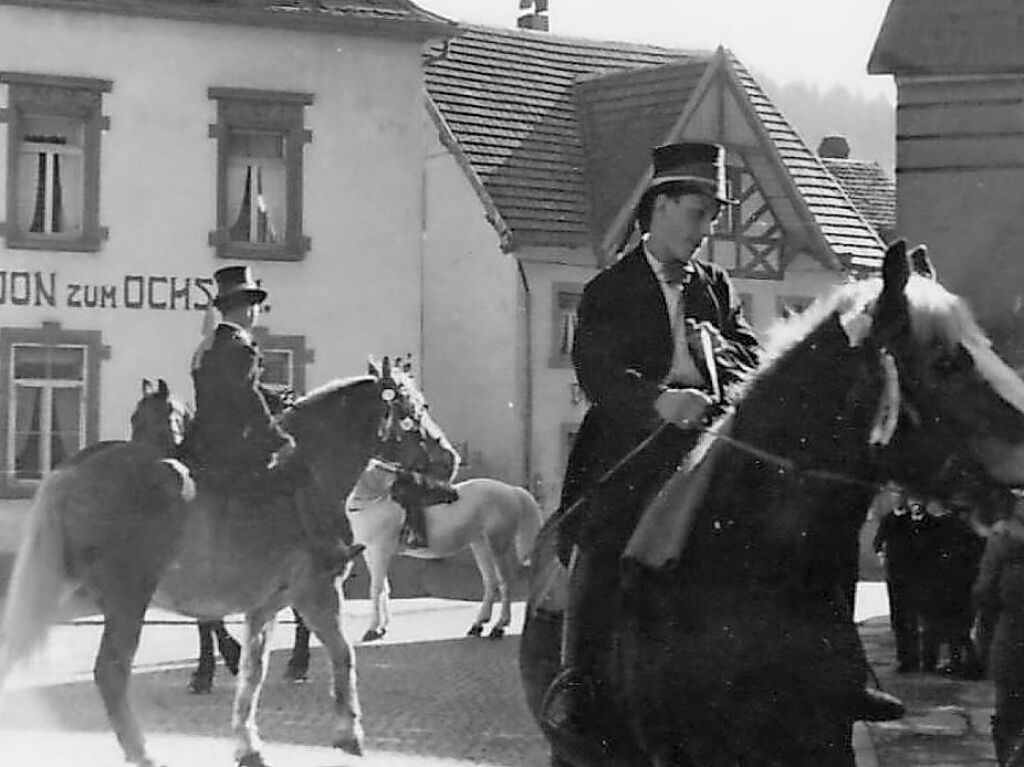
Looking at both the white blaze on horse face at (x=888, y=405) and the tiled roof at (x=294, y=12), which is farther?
the tiled roof at (x=294, y=12)

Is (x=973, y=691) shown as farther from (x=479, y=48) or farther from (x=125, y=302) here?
(x=479, y=48)

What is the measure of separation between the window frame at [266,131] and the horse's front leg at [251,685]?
36.2 feet

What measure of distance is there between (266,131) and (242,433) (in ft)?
40.6

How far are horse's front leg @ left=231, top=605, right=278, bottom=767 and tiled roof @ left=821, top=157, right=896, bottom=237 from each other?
24.5m

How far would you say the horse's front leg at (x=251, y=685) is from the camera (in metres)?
9.08

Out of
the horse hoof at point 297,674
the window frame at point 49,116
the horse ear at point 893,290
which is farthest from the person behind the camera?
the window frame at point 49,116

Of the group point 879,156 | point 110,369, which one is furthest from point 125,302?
point 879,156

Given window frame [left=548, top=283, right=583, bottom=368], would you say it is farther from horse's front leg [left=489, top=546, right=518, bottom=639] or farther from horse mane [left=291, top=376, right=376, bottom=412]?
horse mane [left=291, top=376, right=376, bottom=412]

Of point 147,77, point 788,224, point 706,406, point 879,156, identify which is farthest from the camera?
point 879,156

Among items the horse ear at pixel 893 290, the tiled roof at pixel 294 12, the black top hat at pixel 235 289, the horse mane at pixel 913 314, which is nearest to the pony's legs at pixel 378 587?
the black top hat at pixel 235 289

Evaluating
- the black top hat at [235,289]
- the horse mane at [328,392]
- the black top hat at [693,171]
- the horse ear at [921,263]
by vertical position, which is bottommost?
the horse mane at [328,392]

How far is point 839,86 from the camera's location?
3209 cm

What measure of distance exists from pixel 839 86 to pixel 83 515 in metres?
24.8

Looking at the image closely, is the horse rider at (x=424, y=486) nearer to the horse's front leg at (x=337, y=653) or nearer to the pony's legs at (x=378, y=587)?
the pony's legs at (x=378, y=587)
